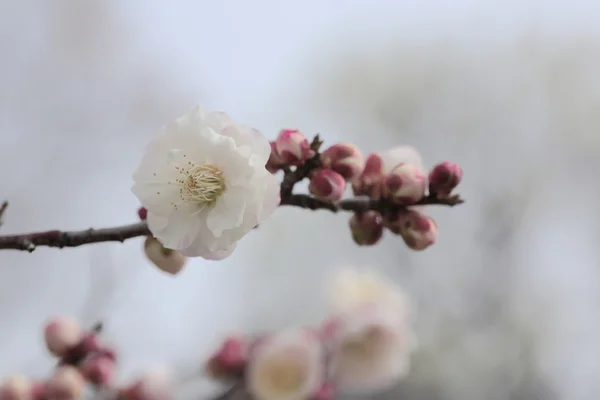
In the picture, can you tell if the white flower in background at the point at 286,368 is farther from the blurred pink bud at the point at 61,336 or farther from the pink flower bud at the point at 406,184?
the pink flower bud at the point at 406,184

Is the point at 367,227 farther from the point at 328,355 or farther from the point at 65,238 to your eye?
the point at 328,355

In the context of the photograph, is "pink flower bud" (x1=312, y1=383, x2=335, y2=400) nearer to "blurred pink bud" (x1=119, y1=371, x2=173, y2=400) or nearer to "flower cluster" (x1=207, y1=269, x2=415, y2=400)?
"flower cluster" (x1=207, y1=269, x2=415, y2=400)

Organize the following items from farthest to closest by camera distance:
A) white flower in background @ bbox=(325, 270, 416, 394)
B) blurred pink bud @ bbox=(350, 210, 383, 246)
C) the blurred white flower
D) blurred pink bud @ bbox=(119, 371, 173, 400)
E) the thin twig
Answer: the blurred white flower, white flower in background @ bbox=(325, 270, 416, 394), blurred pink bud @ bbox=(119, 371, 173, 400), blurred pink bud @ bbox=(350, 210, 383, 246), the thin twig

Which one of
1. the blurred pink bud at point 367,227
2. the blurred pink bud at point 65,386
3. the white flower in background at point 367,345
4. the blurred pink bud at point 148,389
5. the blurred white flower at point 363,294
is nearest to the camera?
the blurred pink bud at point 367,227

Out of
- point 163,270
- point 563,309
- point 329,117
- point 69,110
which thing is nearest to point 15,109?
point 69,110

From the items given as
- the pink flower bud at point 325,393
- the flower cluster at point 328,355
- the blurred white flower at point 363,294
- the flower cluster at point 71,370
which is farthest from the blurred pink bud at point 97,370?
the blurred white flower at point 363,294

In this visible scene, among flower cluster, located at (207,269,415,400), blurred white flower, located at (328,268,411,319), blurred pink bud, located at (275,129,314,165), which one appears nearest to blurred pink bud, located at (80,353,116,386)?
flower cluster, located at (207,269,415,400)
